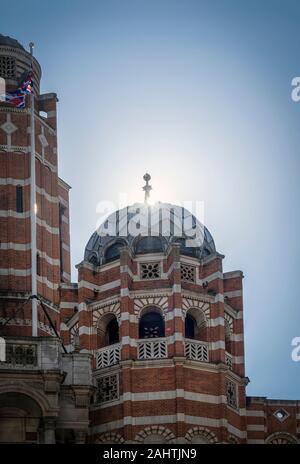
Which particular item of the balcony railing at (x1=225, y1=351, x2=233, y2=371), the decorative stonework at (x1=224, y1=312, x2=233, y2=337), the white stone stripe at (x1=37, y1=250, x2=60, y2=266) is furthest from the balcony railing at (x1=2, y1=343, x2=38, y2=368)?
the decorative stonework at (x1=224, y1=312, x2=233, y2=337)

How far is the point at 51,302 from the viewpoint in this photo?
224ft

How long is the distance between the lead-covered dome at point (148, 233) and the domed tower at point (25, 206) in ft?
6.54

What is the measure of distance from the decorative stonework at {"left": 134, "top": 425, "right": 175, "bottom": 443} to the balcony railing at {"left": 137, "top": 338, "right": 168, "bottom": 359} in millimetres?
3077

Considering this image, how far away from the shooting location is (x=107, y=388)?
218ft

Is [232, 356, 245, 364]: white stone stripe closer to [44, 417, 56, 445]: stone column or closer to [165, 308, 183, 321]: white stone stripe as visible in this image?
[165, 308, 183, 321]: white stone stripe

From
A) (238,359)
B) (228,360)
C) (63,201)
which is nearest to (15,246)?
(63,201)

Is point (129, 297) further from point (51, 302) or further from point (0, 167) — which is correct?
point (0, 167)

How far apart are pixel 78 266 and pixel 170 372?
6.73m

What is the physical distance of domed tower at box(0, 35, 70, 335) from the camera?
6675cm

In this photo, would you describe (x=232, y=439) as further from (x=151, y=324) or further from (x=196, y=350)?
(x=151, y=324)

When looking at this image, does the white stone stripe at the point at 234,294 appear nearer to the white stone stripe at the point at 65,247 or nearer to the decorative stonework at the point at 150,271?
the decorative stonework at the point at 150,271

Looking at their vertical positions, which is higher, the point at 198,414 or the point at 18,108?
the point at 18,108

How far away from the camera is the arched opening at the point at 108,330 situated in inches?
2692
